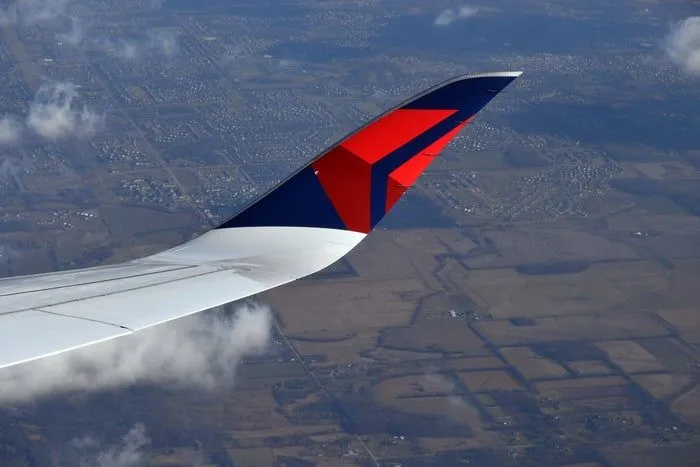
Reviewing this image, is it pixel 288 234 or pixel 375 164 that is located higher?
pixel 375 164

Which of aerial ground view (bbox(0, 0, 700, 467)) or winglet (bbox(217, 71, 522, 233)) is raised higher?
winglet (bbox(217, 71, 522, 233))

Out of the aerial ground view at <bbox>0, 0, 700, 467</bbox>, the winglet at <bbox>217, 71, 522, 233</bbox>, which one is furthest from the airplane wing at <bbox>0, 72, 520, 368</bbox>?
the aerial ground view at <bbox>0, 0, 700, 467</bbox>

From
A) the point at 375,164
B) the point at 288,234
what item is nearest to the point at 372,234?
the point at 288,234

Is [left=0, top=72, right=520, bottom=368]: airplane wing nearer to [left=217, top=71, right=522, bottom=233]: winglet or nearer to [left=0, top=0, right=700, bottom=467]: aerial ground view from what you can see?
[left=217, top=71, right=522, bottom=233]: winglet

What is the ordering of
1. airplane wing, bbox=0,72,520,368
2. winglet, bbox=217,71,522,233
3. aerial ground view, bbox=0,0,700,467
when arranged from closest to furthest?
airplane wing, bbox=0,72,520,368
winglet, bbox=217,71,522,233
aerial ground view, bbox=0,0,700,467

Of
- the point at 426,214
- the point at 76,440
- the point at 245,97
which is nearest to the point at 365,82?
the point at 245,97

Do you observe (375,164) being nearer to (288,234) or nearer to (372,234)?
(288,234)
